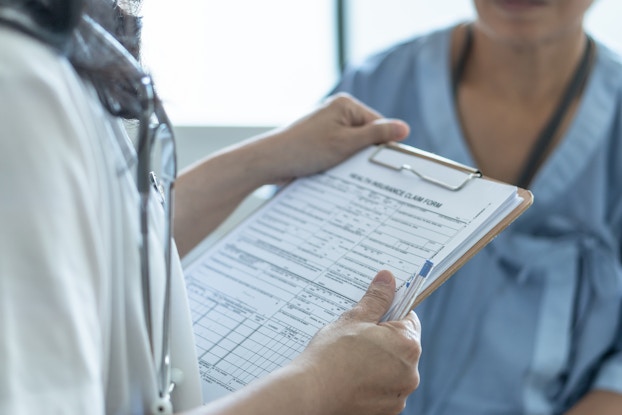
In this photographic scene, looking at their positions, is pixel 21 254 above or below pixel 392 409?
above

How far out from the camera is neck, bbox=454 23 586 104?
135cm

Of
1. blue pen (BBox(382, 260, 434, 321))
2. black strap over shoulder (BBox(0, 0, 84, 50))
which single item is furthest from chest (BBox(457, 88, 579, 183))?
black strap over shoulder (BBox(0, 0, 84, 50))

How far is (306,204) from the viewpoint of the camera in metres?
0.99

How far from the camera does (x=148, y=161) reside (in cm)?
58

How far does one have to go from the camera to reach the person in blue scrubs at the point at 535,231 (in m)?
1.23

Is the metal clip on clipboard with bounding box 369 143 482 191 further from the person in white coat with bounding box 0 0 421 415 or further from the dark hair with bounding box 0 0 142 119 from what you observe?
the dark hair with bounding box 0 0 142 119

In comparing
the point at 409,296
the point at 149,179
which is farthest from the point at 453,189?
the point at 149,179

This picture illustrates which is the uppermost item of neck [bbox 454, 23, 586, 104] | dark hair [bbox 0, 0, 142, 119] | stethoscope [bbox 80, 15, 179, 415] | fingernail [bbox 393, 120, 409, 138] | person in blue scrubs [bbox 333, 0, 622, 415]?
dark hair [bbox 0, 0, 142, 119]

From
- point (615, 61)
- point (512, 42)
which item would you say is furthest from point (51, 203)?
point (615, 61)

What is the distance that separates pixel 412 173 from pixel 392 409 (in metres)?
0.32

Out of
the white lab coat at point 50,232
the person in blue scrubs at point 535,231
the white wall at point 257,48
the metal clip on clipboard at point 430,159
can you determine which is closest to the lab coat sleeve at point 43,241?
the white lab coat at point 50,232

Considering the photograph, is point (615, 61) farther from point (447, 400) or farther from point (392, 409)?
point (392, 409)

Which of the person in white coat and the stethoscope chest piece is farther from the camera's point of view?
the stethoscope chest piece

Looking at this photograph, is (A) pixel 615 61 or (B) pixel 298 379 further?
(A) pixel 615 61
